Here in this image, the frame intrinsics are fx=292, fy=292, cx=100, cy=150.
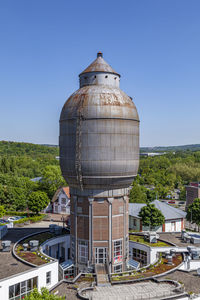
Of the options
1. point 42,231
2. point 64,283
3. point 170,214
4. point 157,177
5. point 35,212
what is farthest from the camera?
point 157,177

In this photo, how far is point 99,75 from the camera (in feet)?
119

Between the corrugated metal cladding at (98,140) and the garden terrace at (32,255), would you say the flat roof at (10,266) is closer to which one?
the garden terrace at (32,255)

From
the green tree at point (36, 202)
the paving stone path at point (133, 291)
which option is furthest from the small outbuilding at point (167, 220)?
the paving stone path at point (133, 291)

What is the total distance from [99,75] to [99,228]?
18597mm

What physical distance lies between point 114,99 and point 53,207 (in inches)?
2095

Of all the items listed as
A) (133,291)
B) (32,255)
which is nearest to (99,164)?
(133,291)

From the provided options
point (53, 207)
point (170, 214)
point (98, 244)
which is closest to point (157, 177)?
point (53, 207)

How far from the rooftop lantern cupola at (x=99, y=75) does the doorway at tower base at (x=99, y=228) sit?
44.4 ft

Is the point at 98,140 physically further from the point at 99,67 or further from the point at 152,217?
the point at 152,217

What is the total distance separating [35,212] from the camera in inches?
3036

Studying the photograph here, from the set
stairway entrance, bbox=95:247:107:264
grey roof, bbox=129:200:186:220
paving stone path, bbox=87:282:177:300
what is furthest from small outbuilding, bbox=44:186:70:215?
paving stone path, bbox=87:282:177:300

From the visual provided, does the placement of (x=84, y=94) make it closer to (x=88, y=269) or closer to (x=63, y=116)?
(x=63, y=116)

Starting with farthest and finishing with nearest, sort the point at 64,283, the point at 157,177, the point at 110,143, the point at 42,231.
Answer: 1. the point at 157,177
2. the point at 42,231
3. the point at 110,143
4. the point at 64,283

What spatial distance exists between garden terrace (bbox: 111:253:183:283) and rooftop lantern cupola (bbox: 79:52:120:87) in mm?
22241
